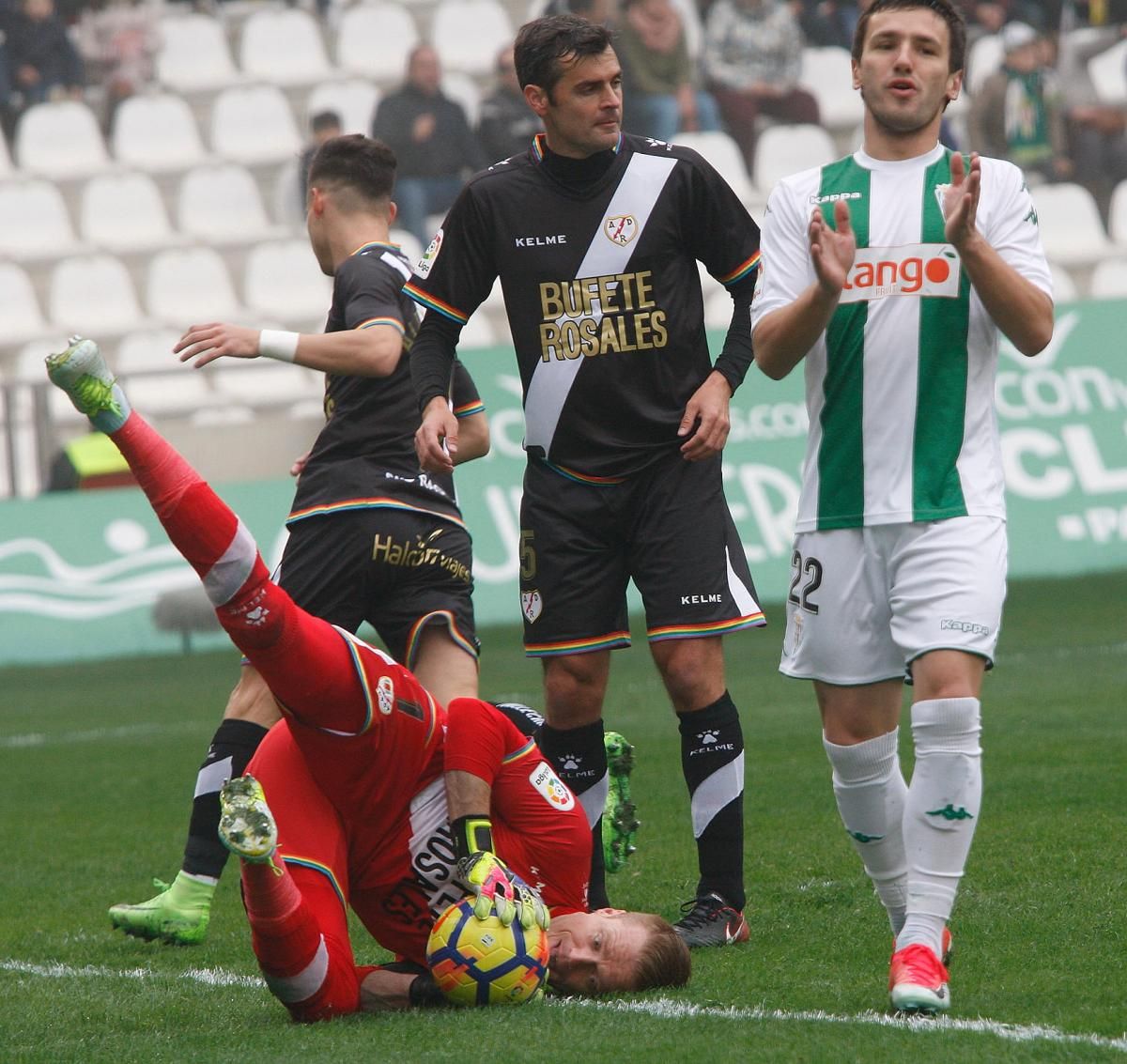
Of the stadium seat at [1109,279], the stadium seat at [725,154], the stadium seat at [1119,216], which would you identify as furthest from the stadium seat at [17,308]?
the stadium seat at [1119,216]

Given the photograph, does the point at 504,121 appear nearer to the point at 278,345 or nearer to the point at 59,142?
the point at 59,142

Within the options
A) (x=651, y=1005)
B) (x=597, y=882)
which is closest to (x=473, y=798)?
(x=651, y=1005)

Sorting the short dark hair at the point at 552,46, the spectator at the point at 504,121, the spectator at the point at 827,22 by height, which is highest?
the spectator at the point at 827,22

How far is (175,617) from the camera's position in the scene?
1245 cm

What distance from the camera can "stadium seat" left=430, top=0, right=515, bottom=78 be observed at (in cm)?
1873

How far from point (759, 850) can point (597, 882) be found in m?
1.04

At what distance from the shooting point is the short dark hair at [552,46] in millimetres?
4742

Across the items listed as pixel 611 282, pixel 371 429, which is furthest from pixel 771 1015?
pixel 371 429

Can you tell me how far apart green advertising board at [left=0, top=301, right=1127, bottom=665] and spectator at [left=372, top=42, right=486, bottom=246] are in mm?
3571

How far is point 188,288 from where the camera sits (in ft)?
56.2

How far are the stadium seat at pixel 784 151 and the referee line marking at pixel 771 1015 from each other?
14153 mm

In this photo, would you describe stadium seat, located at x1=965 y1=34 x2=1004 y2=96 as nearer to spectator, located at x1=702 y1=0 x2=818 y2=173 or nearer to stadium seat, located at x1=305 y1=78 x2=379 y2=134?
spectator, located at x1=702 y1=0 x2=818 y2=173

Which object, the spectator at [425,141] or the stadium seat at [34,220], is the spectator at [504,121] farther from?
the stadium seat at [34,220]

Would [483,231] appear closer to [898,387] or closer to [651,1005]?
[898,387]
